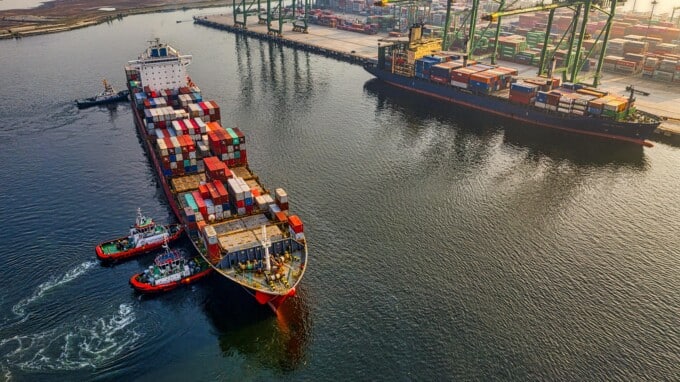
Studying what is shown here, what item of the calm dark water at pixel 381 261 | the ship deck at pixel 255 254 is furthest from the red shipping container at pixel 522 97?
the ship deck at pixel 255 254

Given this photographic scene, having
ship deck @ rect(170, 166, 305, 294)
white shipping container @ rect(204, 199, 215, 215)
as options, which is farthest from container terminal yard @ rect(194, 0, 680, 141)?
white shipping container @ rect(204, 199, 215, 215)

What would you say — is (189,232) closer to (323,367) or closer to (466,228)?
(323,367)

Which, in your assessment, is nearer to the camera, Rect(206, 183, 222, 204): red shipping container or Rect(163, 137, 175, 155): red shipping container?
Rect(206, 183, 222, 204): red shipping container

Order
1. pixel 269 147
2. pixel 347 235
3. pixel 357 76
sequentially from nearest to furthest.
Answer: pixel 347 235 < pixel 269 147 < pixel 357 76

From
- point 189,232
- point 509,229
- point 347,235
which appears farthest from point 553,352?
point 189,232

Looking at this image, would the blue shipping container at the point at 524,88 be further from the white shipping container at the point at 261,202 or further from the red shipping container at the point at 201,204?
the red shipping container at the point at 201,204

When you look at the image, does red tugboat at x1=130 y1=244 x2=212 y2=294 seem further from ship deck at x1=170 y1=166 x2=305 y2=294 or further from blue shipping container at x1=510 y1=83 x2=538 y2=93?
blue shipping container at x1=510 y1=83 x2=538 y2=93

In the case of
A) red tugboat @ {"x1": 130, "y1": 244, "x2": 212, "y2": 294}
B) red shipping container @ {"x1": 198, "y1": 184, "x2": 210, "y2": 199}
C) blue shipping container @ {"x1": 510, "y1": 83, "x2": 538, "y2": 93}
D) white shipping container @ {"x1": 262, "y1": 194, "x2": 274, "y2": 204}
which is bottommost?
red tugboat @ {"x1": 130, "y1": 244, "x2": 212, "y2": 294}
